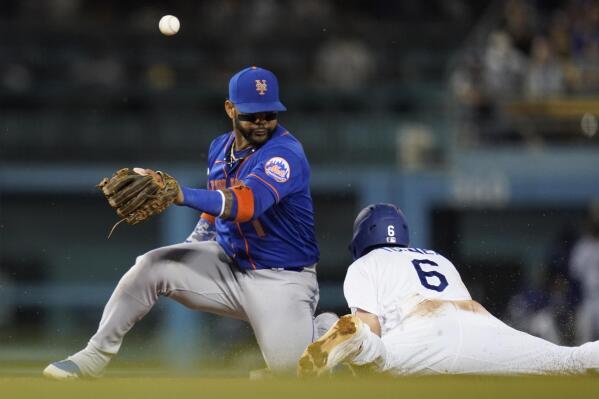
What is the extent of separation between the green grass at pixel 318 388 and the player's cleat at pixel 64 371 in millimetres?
787

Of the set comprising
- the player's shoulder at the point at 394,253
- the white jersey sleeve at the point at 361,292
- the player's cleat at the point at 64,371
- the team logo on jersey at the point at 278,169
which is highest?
the team logo on jersey at the point at 278,169

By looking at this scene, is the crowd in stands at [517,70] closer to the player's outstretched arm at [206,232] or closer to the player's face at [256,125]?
the player's outstretched arm at [206,232]

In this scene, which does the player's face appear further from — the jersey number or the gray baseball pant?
the jersey number

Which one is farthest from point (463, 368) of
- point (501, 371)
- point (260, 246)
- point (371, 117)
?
point (371, 117)

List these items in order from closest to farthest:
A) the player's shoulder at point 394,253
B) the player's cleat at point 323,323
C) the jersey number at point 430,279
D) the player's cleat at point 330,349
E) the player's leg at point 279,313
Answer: the player's cleat at point 330,349 < the jersey number at point 430,279 < the player's shoulder at point 394,253 < the player's leg at point 279,313 < the player's cleat at point 323,323

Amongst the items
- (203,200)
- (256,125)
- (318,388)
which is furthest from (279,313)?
(318,388)

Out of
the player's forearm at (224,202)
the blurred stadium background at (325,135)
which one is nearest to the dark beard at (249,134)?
the player's forearm at (224,202)

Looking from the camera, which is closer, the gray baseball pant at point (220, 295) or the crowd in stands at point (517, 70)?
the gray baseball pant at point (220, 295)

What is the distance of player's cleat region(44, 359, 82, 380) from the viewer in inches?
250

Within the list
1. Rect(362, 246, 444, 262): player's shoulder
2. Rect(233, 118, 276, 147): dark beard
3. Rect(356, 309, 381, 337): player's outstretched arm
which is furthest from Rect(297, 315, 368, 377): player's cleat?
Rect(233, 118, 276, 147): dark beard

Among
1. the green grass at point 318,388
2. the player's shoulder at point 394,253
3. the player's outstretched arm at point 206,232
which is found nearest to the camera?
the green grass at point 318,388

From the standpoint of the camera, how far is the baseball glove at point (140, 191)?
20.1 feet

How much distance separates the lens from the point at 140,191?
20.1ft

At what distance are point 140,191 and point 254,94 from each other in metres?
1.05
